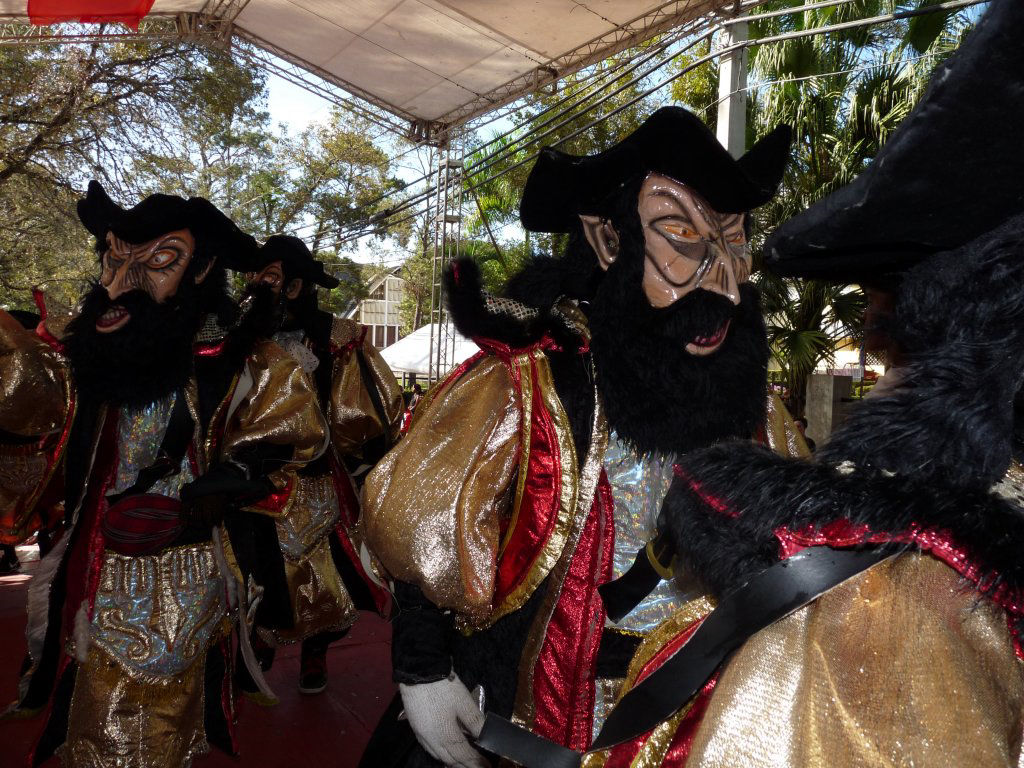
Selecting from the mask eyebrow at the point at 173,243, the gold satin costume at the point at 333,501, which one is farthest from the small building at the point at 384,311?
the mask eyebrow at the point at 173,243

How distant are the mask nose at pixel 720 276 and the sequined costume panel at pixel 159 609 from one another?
202cm

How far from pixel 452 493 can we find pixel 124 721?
5.24 feet

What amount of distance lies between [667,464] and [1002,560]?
1.05 meters

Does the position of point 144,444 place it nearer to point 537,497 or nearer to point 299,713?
point 299,713

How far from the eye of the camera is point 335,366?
4617 millimetres

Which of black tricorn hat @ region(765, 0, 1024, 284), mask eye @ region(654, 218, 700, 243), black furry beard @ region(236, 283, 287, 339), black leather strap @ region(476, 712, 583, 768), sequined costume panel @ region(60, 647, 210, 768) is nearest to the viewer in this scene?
black tricorn hat @ region(765, 0, 1024, 284)

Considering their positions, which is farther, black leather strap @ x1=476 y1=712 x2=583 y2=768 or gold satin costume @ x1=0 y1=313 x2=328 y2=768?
gold satin costume @ x1=0 y1=313 x2=328 y2=768

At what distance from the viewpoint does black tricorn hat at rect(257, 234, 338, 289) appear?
4703 millimetres

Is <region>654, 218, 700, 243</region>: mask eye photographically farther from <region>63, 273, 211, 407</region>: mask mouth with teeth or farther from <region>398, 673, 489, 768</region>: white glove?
<region>63, 273, 211, 407</region>: mask mouth with teeth

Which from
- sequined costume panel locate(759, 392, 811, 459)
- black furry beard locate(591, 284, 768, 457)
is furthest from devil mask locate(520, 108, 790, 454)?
sequined costume panel locate(759, 392, 811, 459)

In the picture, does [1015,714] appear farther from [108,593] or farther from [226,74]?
[226,74]

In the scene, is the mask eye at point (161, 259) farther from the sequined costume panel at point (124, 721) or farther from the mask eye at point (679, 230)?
the mask eye at point (679, 230)

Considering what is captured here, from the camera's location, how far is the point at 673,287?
1845 millimetres

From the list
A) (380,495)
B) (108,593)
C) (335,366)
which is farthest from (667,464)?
(335,366)
